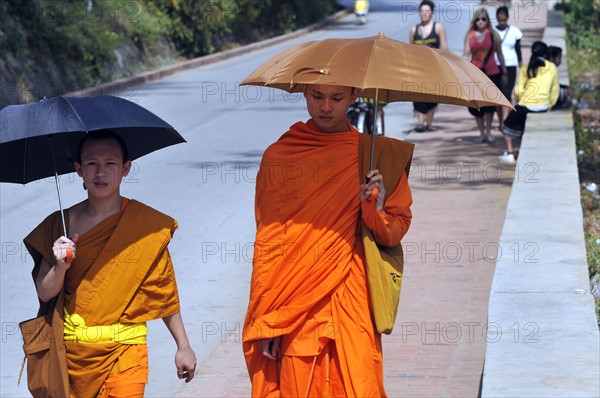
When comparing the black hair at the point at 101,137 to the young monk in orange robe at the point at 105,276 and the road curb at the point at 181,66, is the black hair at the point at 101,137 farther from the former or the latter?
the road curb at the point at 181,66

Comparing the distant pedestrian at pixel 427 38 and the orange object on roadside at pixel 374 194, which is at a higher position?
the orange object on roadside at pixel 374 194

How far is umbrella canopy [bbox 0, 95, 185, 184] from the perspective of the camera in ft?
13.0

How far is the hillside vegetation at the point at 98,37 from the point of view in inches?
800

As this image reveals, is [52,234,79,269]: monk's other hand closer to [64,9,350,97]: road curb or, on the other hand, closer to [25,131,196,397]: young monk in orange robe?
[25,131,196,397]: young monk in orange robe

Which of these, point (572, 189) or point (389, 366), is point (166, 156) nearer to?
point (572, 189)

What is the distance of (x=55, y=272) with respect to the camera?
4027 millimetres

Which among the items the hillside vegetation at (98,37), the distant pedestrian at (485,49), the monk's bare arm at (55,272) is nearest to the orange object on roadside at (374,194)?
the monk's bare arm at (55,272)

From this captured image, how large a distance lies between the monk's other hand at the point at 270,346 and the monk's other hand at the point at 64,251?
0.82 meters

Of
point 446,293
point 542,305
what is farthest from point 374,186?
point 446,293

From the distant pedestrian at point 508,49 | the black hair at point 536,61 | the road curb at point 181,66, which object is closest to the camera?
the black hair at point 536,61

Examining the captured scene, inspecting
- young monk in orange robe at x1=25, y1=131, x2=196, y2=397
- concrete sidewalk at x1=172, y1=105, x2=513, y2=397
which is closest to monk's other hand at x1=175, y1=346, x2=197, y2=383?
young monk in orange robe at x1=25, y1=131, x2=196, y2=397

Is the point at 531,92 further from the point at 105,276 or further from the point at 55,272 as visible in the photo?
the point at 55,272

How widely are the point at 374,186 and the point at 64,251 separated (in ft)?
3.82

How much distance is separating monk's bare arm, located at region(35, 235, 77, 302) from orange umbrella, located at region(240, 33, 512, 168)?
3.30 feet
